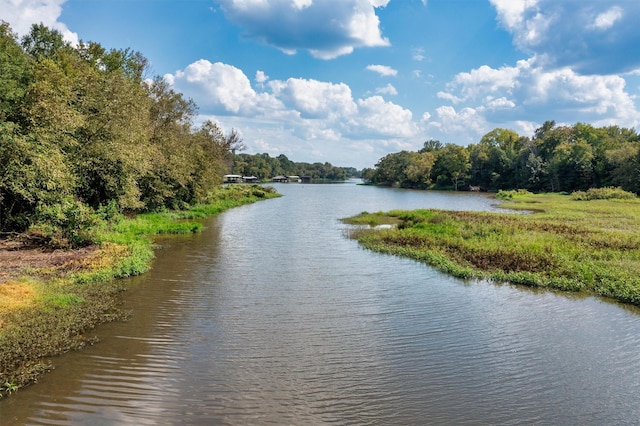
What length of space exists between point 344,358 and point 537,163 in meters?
105

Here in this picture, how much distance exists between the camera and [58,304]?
38.7ft

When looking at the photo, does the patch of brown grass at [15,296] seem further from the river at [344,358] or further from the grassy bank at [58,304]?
the river at [344,358]

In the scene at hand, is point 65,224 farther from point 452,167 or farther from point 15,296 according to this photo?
point 452,167

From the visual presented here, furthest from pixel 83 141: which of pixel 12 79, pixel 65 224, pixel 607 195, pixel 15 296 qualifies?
pixel 607 195

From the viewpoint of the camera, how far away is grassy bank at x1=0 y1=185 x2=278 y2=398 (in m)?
8.83

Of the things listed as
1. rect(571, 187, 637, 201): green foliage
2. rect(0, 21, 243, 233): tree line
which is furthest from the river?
rect(571, 187, 637, 201): green foliage

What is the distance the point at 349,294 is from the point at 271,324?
13.4 feet

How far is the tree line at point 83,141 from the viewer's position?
19.0 meters

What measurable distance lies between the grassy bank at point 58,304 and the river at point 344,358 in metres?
0.45

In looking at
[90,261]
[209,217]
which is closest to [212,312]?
[90,261]

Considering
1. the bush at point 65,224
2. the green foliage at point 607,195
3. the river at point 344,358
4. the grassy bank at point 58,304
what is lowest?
the river at point 344,358

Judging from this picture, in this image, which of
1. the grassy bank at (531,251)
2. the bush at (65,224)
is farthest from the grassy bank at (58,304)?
the grassy bank at (531,251)

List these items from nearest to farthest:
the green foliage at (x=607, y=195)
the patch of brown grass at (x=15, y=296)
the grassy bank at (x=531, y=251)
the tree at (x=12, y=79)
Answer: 1. the patch of brown grass at (x=15, y=296)
2. the grassy bank at (x=531, y=251)
3. the tree at (x=12, y=79)
4. the green foliage at (x=607, y=195)

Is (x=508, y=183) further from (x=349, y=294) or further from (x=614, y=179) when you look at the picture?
(x=349, y=294)
